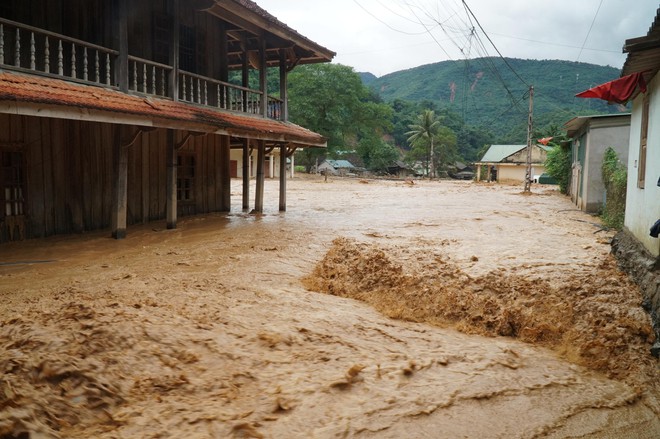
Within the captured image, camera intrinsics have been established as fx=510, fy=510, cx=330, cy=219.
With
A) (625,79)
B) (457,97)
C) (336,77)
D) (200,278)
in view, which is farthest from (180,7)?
(457,97)

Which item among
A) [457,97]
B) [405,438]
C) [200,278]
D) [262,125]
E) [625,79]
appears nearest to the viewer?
[405,438]

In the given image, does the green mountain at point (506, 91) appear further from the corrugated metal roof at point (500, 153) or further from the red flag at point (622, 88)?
the red flag at point (622, 88)

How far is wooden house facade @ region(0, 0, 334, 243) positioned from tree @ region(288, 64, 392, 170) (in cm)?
2937

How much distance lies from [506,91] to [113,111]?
83.3 metres

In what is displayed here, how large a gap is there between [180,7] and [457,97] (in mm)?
97381

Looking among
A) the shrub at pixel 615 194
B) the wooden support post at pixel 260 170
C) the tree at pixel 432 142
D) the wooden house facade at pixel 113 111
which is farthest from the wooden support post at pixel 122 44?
the tree at pixel 432 142

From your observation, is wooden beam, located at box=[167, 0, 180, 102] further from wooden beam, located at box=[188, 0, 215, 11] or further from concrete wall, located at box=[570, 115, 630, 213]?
concrete wall, located at box=[570, 115, 630, 213]

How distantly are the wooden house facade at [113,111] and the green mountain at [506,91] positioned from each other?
67448 millimetres

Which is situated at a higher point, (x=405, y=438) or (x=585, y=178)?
(x=585, y=178)

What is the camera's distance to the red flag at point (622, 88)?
737 cm

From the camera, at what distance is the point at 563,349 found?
17.4 ft

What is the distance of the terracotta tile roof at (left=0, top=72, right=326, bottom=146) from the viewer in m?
6.54

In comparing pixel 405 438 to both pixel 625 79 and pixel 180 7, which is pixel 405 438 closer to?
pixel 625 79

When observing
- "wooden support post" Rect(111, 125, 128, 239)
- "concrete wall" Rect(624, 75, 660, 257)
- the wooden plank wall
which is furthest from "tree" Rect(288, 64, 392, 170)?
"concrete wall" Rect(624, 75, 660, 257)
